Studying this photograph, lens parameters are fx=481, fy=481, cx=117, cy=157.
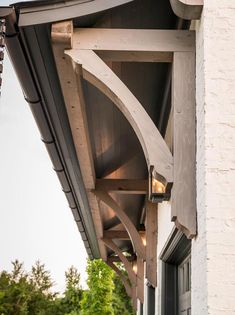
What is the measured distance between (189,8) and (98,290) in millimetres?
8640

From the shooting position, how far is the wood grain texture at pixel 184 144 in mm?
2131

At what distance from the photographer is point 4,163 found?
1711cm

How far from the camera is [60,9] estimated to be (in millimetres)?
2475

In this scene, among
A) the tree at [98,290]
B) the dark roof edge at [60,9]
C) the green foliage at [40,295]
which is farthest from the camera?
the green foliage at [40,295]

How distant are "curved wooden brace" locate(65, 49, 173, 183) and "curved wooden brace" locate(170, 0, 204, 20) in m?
0.44

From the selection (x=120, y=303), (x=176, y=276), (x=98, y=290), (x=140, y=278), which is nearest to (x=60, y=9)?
(x=176, y=276)

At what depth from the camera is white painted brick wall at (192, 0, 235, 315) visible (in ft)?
6.12

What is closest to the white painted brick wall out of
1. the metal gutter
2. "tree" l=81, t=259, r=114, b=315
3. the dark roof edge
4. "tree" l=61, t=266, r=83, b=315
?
the dark roof edge

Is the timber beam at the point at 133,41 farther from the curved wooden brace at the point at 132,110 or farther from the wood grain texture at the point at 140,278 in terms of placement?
the wood grain texture at the point at 140,278

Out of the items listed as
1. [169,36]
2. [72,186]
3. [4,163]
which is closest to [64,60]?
[169,36]

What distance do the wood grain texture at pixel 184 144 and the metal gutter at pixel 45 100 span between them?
0.76 m

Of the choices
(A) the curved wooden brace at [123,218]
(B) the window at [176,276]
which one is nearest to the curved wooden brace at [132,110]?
(B) the window at [176,276]

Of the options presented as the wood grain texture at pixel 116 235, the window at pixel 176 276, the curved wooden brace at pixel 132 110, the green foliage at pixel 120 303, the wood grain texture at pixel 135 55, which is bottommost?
the window at pixel 176 276

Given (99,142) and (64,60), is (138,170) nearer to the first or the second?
(99,142)
